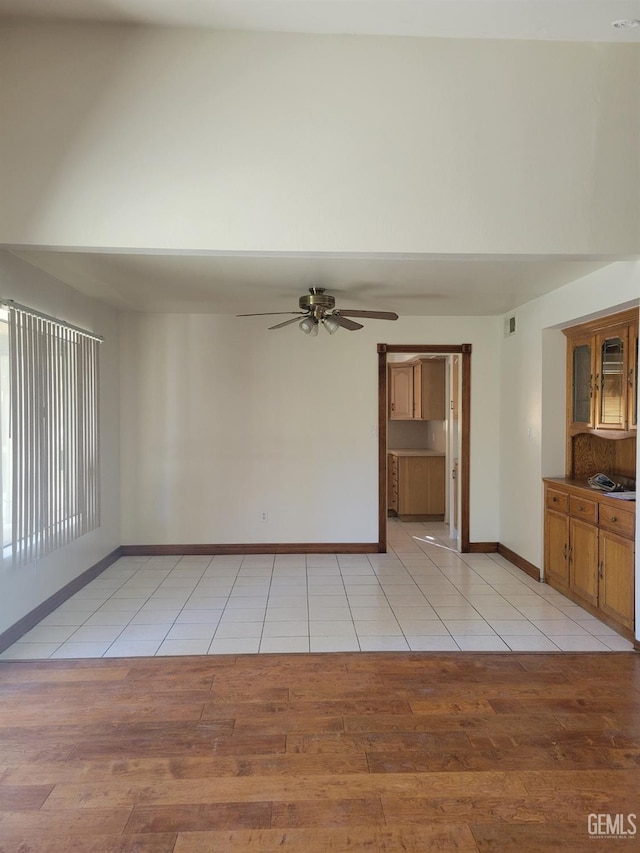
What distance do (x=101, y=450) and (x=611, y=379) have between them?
14.5ft

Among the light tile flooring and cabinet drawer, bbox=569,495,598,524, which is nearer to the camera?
the light tile flooring

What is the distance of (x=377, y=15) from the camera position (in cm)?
248

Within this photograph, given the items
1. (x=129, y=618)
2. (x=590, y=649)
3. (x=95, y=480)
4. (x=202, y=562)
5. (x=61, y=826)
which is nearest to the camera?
(x=61, y=826)

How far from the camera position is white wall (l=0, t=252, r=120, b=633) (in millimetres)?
3144

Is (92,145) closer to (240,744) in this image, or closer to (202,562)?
(240,744)

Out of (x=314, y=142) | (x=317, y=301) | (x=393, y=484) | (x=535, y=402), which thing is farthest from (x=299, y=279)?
(x=393, y=484)

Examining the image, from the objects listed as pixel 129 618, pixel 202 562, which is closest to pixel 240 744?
pixel 129 618

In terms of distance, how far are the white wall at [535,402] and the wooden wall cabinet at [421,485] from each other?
5.39ft

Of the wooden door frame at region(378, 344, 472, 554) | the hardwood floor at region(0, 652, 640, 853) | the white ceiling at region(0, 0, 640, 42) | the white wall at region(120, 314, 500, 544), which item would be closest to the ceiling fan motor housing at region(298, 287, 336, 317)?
the white wall at region(120, 314, 500, 544)

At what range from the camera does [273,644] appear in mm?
3125

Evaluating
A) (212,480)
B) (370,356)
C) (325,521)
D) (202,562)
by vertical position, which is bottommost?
(202,562)

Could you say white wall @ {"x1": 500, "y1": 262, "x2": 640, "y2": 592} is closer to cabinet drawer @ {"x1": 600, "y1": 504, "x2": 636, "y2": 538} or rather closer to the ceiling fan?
cabinet drawer @ {"x1": 600, "y1": 504, "x2": 636, "y2": 538}

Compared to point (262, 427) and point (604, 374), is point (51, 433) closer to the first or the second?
point (262, 427)

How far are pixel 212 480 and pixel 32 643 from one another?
2415 mm
